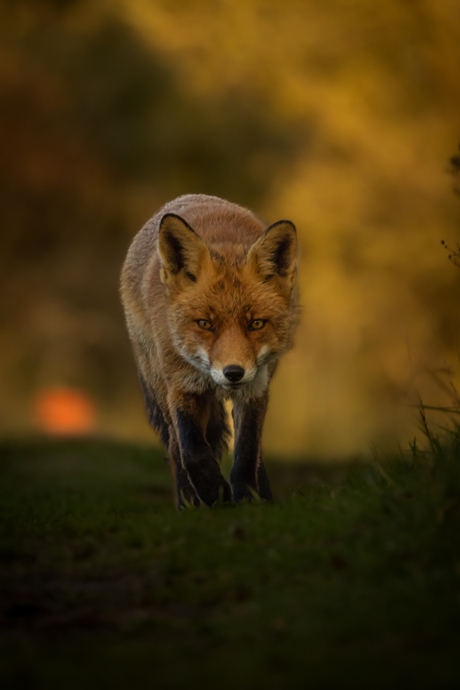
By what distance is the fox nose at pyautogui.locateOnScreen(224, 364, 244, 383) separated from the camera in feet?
14.4

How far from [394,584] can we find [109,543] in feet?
5.57

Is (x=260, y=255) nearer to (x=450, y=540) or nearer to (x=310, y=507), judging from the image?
(x=310, y=507)

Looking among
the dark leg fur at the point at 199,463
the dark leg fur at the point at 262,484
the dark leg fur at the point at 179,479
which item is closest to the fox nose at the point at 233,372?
the dark leg fur at the point at 199,463

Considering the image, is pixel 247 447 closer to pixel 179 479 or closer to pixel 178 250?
pixel 179 479

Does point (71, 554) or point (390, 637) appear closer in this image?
point (390, 637)

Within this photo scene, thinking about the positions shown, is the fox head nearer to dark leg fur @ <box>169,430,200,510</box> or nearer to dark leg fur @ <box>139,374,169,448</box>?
dark leg fur @ <box>169,430,200,510</box>

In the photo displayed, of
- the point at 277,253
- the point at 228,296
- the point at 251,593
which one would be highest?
the point at 277,253

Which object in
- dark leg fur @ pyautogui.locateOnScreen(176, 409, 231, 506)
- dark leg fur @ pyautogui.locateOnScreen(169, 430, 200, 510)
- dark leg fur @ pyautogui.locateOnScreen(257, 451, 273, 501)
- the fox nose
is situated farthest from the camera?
dark leg fur @ pyautogui.locateOnScreen(257, 451, 273, 501)

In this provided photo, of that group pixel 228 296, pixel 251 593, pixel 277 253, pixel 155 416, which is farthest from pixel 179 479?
pixel 251 593

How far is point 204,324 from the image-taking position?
4.71 meters

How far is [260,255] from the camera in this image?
16.1 feet

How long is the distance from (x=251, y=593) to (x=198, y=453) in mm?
2059

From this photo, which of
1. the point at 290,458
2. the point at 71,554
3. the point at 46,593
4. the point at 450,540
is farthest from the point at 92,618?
the point at 290,458

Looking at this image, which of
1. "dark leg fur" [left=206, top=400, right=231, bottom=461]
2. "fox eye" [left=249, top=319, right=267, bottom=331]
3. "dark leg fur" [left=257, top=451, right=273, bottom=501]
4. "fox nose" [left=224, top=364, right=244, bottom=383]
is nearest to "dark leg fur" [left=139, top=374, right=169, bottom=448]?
"dark leg fur" [left=206, top=400, right=231, bottom=461]
